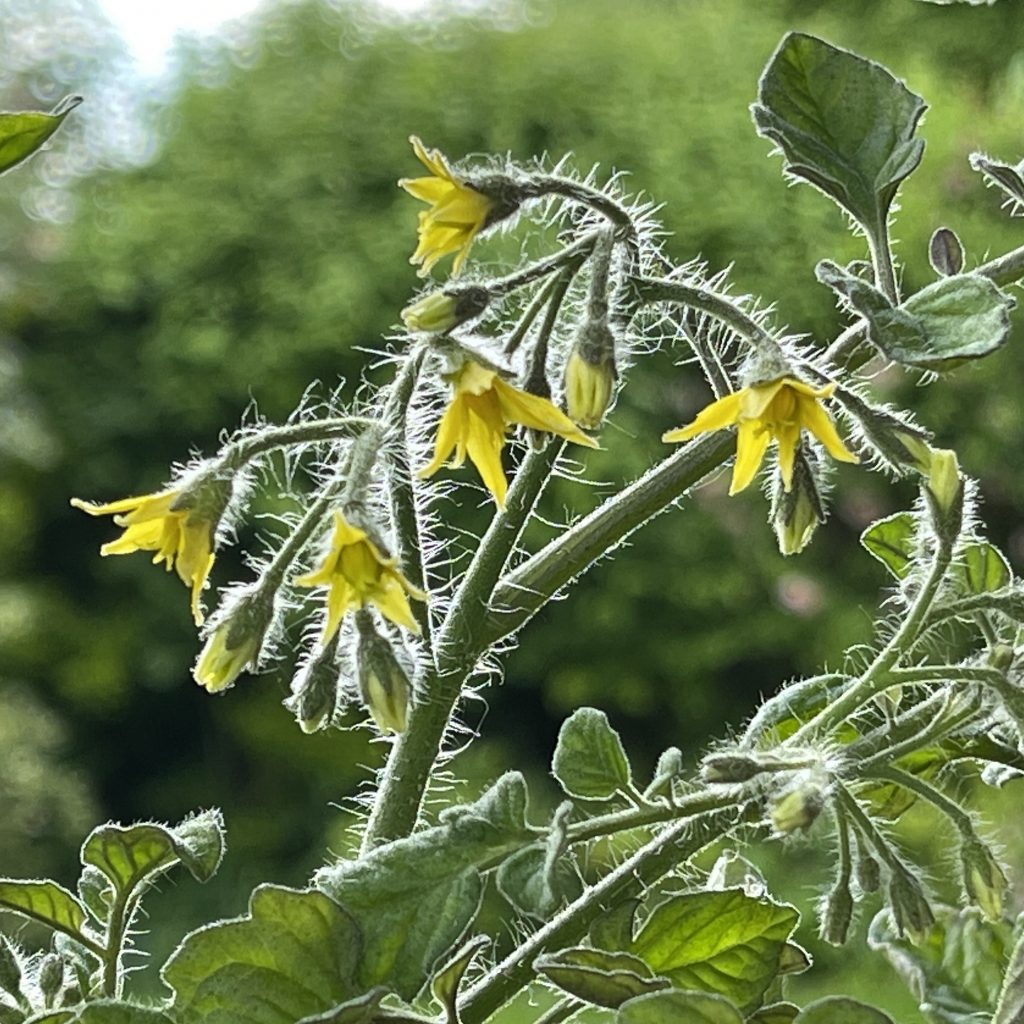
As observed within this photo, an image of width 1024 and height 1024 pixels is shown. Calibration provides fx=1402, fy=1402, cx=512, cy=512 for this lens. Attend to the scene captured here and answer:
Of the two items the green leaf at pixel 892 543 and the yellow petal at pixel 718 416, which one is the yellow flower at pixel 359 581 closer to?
the yellow petal at pixel 718 416

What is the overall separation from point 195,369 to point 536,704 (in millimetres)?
1036

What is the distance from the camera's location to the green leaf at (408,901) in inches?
11.9

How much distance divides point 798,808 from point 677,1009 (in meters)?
0.05

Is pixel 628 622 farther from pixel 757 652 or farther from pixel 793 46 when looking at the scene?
pixel 793 46

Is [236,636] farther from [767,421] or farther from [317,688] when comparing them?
[767,421]

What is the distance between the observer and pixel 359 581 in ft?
1.04

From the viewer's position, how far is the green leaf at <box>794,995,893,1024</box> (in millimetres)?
286

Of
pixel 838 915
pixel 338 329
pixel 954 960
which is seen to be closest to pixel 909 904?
pixel 838 915

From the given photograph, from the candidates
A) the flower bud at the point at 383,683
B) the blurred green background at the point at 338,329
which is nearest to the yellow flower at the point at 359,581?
the flower bud at the point at 383,683

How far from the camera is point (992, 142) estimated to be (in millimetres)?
2672

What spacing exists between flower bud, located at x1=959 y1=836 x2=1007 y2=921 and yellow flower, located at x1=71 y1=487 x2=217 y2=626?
214mm

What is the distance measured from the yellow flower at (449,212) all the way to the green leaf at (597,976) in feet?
0.55

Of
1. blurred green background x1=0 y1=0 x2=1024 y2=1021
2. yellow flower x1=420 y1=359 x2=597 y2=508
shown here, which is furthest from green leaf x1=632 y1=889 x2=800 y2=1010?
blurred green background x1=0 y1=0 x2=1024 y2=1021

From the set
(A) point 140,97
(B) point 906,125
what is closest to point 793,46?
(B) point 906,125
